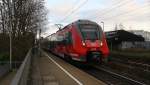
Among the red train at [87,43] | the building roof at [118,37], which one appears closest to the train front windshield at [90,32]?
the red train at [87,43]

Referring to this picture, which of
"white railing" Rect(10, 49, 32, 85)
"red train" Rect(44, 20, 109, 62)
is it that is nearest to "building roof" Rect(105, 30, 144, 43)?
"red train" Rect(44, 20, 109, 62)

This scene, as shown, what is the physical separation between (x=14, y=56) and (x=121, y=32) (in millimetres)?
33032

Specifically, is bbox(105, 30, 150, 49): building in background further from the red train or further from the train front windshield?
the train front windshield

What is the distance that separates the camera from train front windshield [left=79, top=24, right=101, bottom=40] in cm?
2453

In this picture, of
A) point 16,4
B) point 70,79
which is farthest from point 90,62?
point 16,4

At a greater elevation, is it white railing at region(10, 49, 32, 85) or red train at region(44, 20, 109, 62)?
red train at region(44, 20, 109, 62)

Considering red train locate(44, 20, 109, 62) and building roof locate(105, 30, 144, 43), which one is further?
building roof locate(105, 30, 144, 43)

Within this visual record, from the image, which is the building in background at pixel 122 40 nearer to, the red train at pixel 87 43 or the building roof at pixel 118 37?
the building roof at pixel 118 37

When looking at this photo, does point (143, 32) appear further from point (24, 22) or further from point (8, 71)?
point (8, 71)

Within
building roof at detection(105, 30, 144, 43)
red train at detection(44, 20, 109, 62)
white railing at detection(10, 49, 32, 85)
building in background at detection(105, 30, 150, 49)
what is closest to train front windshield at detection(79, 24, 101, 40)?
red train at detection(44, 20, 109, 62)

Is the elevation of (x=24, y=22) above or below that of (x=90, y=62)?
above

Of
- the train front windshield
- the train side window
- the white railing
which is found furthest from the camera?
the train side window

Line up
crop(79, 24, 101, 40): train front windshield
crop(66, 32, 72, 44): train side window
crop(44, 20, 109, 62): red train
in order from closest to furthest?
crop(44, 20, 109, 62): red train < crop(79, 24, 101, 40): train front windshield < crop(66, 32, 72, 44): train side window

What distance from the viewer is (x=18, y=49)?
37562 millimetres
